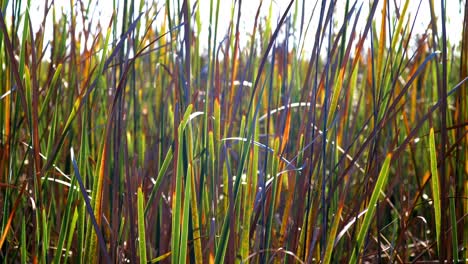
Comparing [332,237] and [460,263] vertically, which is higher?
[332,237]

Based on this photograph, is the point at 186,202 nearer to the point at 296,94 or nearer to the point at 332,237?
the point at 332,237

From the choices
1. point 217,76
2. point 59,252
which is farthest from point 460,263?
point 59,252

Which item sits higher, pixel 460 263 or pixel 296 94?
pixel 296 94

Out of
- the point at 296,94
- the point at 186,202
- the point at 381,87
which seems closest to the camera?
the point at 186,202

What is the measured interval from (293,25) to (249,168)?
47 cm

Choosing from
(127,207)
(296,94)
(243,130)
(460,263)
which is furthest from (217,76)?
(460,263)

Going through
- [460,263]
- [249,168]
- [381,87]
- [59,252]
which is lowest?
[460,263]

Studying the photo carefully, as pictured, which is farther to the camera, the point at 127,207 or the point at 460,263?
the point at 460,263

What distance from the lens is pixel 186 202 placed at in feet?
2.26

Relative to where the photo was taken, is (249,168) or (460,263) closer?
(249,168)

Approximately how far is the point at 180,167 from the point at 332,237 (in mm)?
204

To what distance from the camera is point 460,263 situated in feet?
3.86

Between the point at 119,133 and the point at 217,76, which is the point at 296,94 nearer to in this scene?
the point at 217,76

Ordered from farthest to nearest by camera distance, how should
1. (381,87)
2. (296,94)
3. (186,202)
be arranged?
(296,94) → (381,87) → (186,202)
